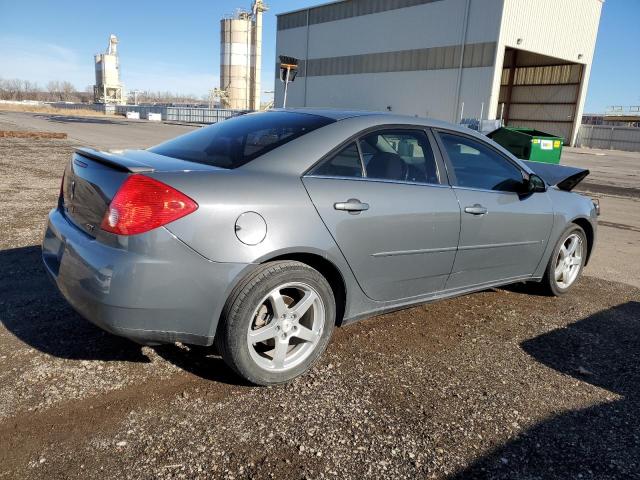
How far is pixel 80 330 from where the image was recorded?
3383 millimetres

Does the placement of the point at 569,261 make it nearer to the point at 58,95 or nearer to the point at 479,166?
the point at 479,166

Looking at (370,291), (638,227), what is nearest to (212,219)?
(370,291)

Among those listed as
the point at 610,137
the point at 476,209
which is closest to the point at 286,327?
the point at 476,209

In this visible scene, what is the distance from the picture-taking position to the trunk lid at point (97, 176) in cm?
257

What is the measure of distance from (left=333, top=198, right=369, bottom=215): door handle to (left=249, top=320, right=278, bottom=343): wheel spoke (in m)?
0.74

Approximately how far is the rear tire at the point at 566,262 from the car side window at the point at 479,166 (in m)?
0.87

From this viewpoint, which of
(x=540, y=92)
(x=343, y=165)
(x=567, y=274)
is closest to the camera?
(x=343, y=165)

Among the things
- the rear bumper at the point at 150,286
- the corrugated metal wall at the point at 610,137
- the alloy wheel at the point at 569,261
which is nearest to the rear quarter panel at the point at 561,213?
the alloy wheel at the point at 569,261

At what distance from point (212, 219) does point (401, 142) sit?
5.16ft

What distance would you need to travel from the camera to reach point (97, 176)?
2.70 m

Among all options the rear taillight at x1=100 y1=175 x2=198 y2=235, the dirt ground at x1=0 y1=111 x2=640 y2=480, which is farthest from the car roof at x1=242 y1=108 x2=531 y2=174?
the dirt ground at x1=0 y1=111 x2=640 y2=480

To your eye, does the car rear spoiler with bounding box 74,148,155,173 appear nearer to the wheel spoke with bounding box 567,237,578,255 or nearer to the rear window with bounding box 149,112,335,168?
the rear window with bounding box 149,112,335,168

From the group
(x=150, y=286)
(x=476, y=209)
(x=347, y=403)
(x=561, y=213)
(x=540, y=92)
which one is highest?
(x=540, y=92)

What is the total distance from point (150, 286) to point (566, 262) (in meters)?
3.83
